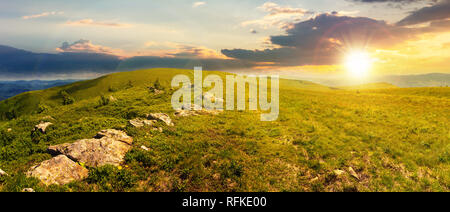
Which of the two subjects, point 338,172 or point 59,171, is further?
point 338,172

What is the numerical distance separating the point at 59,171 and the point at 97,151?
204 centimetres

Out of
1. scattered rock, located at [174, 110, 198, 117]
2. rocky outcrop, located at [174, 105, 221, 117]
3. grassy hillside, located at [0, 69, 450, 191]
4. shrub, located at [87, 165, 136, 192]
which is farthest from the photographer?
rocky outcrop, located at [174, 105, 221, 117]

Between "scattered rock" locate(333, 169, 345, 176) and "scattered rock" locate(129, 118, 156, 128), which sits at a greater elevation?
"scattered rock" locate(129, 118, 156, 128)

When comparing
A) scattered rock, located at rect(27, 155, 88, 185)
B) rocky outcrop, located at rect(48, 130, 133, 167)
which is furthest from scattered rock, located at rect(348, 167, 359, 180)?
scattered rock, located at rect(27, 155, 88, 185)

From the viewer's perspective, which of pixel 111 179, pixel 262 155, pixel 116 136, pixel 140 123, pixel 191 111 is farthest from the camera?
pixel 191 111

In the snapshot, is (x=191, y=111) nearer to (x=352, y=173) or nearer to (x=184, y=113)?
(x=184, y=113)

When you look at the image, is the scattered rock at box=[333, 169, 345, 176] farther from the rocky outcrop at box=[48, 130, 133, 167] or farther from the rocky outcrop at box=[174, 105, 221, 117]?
the rocky outcrop at box=[174, 105, 221, 117]

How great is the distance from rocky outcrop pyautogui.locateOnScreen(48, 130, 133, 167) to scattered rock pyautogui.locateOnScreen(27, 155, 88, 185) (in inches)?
21.1

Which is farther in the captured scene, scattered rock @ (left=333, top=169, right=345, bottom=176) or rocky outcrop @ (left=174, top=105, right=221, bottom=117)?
rocky outcrop @ (left=174, top=105, right=221, bottom=117)

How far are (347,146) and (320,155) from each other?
10.5 ft

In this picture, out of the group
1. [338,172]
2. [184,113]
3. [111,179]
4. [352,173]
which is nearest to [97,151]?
[111,179]

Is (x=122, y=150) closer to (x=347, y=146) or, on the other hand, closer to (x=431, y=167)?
(x=347, y=146)

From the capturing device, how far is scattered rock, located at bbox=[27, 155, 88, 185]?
8.59 meters

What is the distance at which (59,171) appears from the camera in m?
9.05
